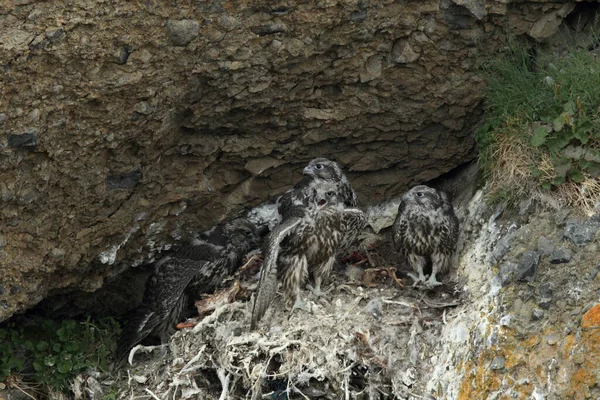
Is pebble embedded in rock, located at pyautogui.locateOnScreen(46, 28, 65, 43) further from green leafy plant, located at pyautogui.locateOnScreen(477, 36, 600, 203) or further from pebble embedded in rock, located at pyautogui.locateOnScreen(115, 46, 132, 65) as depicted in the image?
green leafy plant, located at pyautogui.locateOnScreen(477, 36, 600, 203)

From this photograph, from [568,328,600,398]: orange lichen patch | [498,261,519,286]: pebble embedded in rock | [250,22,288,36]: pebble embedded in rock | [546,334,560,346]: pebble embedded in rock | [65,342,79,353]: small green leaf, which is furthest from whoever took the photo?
[65,342,79,353]: small green leaf

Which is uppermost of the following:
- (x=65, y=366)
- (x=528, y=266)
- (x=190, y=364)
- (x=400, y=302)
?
(x=528, y=266)

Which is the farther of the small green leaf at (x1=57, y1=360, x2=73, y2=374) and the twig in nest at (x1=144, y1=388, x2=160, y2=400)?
the small green leaf at (x1=57, y1=360, x2=73, y2=374)

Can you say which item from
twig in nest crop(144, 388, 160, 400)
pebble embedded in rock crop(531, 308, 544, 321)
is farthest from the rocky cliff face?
pebble embedded in rock crop(531, 308, 544, 321)

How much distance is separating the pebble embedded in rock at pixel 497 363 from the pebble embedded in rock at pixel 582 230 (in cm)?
77

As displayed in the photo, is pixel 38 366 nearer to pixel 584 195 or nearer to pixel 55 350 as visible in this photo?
pixel 55 350

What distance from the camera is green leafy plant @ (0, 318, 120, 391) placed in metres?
6.92

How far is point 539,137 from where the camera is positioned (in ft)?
20.3

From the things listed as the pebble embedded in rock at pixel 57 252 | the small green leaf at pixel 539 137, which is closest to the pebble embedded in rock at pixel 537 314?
the small green leaf at pixel 539 137

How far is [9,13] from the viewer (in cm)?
558

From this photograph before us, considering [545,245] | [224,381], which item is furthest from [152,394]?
[545,245]

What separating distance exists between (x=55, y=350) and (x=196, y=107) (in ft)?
6.23

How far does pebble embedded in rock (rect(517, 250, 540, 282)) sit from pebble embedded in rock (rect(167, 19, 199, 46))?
2220 millimetres

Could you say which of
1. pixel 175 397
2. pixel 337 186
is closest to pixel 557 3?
pixel 337 186
